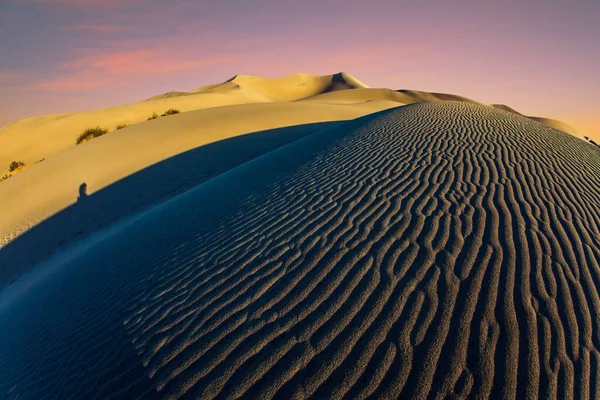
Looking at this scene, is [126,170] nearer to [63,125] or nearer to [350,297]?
[350,297]

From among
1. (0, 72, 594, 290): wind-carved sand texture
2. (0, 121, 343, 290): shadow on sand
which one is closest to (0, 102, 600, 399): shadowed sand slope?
(0, 121, 343, 290): shadow on sand

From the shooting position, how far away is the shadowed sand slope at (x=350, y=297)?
105 inches

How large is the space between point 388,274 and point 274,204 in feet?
8.67

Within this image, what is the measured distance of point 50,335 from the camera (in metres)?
4.49

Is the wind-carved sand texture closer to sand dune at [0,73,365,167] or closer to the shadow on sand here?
the shadow on sand

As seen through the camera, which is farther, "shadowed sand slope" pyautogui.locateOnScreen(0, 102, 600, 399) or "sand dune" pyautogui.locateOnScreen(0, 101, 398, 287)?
"sand dune" pyautogui.locateOnScreen(0, 101, 398, 287)

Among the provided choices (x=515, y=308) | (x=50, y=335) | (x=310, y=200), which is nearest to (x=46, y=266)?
(x=50, y=335)

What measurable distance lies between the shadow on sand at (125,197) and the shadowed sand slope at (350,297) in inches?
159

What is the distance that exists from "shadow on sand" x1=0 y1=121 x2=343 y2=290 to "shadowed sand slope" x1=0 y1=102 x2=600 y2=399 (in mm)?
4037

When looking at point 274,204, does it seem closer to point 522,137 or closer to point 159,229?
point 159,229

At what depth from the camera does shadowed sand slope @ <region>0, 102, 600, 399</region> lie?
266 centimetres

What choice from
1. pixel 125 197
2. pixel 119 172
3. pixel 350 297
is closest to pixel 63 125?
pixel 119 172

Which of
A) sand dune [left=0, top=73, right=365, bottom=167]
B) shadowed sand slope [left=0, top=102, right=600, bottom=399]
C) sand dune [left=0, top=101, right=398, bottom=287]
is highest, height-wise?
shadowed sand slope [left=0, top=102, right=600, bottom=399]

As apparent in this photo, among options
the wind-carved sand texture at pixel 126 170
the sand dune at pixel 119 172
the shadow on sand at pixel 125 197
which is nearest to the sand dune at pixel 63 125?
the wind-carved sand texture at pixel 126 170
